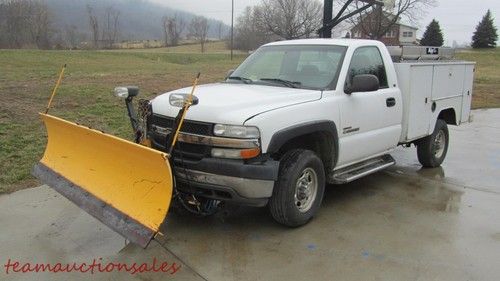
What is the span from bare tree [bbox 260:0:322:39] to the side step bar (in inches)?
2398

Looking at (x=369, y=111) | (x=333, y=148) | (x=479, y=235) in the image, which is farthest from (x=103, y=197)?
(x=479, y=235)

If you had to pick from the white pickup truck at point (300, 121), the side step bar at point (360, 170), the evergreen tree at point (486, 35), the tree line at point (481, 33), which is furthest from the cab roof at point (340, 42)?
the evergreen tree at point (486, 35)

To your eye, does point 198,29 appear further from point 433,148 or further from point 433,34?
point 433,148

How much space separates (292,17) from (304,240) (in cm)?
7426

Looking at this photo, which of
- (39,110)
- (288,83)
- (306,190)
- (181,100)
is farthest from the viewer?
(39,110)

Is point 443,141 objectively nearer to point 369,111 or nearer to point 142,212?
point 369,111

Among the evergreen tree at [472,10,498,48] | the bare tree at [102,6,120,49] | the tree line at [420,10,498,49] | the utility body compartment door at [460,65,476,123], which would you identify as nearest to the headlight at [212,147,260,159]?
the utility body compartment door at [460,65,476,123]

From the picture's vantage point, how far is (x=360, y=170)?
5.80m

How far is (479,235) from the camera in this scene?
16.2 feet

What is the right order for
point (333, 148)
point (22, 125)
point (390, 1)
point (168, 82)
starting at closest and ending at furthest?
point (333, 148) < point (22, 125) < point (390, 1) < point (168, 82)

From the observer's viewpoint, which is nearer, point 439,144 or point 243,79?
point 243,79

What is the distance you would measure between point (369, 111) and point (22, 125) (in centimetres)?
601

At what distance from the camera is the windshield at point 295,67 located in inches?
216

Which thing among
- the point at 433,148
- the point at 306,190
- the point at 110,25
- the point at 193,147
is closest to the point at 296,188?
the point at 306,190
